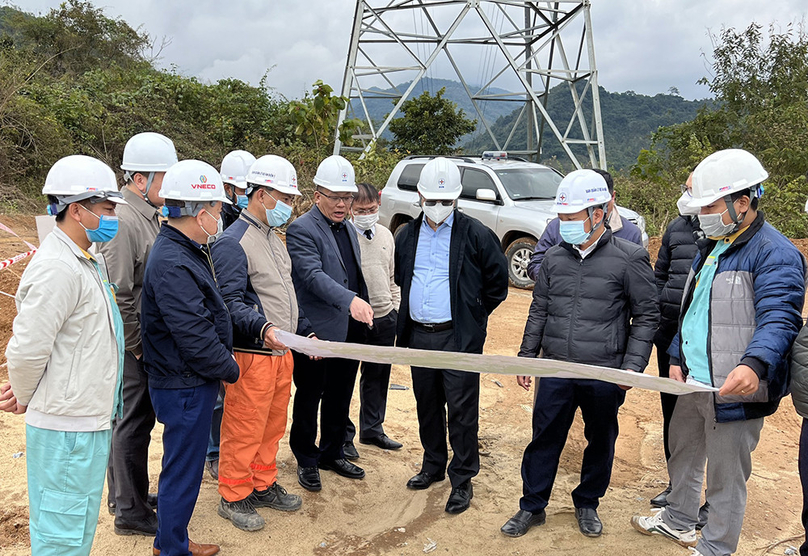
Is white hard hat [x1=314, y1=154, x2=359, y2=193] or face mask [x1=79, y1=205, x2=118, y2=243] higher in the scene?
white hard hat [x1=314, y1=154, x2=359, y2=193]

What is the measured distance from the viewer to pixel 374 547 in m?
3.65

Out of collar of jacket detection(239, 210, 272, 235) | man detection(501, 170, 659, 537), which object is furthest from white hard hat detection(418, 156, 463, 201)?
collar of jacket detection(239, 210, 272, 235)

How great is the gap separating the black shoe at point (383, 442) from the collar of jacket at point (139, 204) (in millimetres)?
2478

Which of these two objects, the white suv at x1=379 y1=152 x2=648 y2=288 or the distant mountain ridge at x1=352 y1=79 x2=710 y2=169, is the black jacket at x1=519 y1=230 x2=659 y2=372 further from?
the distant mountain ridge at x1=352 y1=79 x2=710 y2=169

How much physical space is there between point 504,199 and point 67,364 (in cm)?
825

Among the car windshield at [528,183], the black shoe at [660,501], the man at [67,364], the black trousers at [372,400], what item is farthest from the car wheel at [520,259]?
the man at [67,364]

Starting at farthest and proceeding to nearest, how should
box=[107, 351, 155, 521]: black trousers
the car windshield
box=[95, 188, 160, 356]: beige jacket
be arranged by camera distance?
1. the car windshield
2. box=[107, 351, 155, 521]: black trousers
3. box=[95, 188, 160, 356]: beige jacket

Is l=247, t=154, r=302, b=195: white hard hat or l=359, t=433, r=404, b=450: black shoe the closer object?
l=247, t=154, r=302, b=195: white hard hat

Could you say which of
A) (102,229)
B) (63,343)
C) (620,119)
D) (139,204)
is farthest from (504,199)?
(620,119)

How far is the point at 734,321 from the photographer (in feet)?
10.0

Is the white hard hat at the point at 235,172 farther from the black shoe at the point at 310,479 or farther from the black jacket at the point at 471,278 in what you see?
the black shoe at the point at 310,479

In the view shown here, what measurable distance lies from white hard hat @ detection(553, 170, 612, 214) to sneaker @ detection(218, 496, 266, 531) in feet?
8.10

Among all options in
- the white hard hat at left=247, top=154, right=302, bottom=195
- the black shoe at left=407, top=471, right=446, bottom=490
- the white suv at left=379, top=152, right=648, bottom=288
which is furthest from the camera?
the white suv at left=379, top=152, right=648, bottom=288

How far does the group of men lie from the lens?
268cm
